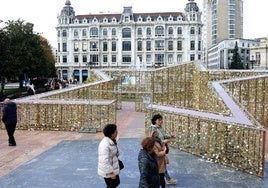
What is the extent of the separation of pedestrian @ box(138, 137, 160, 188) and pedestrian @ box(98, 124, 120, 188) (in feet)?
2.41

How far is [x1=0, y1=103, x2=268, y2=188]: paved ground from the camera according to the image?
807cm

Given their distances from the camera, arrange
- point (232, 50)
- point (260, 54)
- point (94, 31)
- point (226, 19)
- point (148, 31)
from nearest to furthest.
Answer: point (148, 31)
point (260, 54)
point (94, 31)
point (232, 50)
point (226, 19)

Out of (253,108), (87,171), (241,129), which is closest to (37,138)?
(87,171)

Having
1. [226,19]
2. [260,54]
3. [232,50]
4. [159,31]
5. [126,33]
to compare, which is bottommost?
[260,54]

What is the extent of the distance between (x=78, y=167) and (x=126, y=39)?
78322 mm

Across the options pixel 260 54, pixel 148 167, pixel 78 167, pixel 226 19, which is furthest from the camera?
pixel 226 19

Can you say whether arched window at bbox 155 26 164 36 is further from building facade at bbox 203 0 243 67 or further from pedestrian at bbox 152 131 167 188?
pedestrian at bbox 152 131 167 188

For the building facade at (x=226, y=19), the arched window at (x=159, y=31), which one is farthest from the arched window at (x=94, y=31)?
the building facade at (x=226, y=19)

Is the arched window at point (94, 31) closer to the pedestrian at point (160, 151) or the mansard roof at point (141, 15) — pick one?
the mansard roof at point (141, 15)

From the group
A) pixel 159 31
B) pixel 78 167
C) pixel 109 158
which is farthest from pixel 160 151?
pixel 159 31

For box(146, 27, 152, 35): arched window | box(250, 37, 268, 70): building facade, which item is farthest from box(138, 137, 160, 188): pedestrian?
box(146, 27, 152, 35): arched window

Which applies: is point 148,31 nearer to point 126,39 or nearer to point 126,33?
point 126,33

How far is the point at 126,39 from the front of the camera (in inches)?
3396

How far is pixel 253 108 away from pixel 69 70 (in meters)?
76.1
